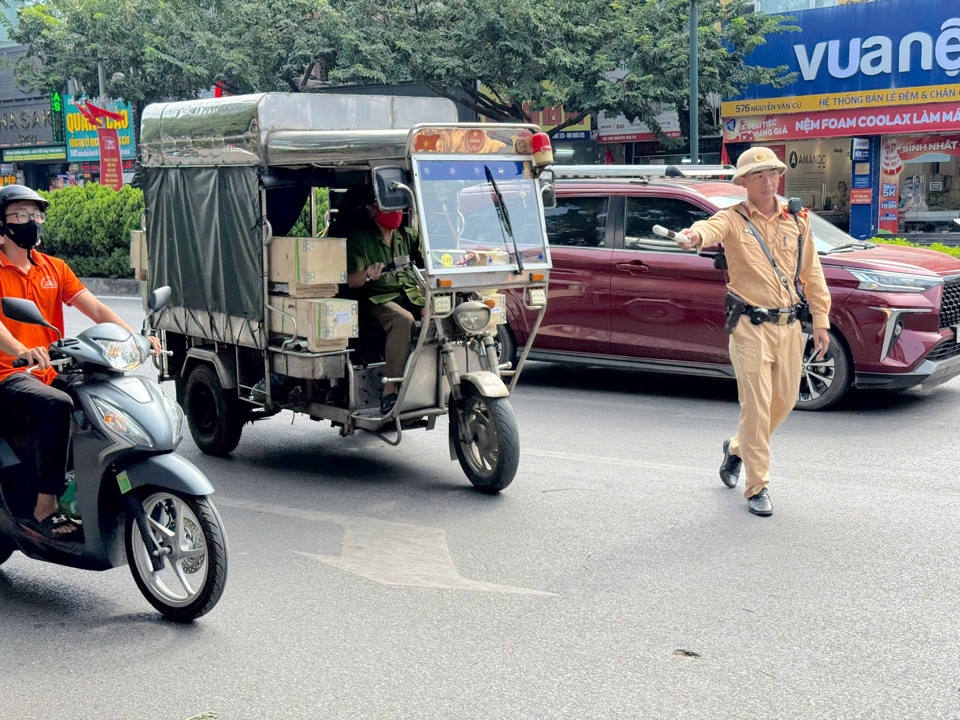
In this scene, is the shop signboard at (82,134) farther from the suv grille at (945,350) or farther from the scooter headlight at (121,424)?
the scooter headlight at (121,424)

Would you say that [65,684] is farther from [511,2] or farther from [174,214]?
[511,2]

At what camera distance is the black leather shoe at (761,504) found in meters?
6.08

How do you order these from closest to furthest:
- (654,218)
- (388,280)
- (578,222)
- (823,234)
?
(388,280)
(823,234)
(654,218)
(578,222)

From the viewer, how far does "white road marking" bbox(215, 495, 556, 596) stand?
516 cm

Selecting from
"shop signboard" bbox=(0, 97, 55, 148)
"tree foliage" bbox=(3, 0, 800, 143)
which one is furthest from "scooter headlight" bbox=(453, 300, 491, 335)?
"shop signboard" bbox=(0, 97, 55, 148)

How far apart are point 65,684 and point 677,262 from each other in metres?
6.38

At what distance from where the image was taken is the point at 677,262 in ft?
30.7

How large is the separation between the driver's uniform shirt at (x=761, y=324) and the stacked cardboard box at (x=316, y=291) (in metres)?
2.12

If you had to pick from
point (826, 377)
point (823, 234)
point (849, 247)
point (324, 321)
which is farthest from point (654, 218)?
point (324, 321)

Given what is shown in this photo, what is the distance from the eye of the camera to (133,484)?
4547 mm

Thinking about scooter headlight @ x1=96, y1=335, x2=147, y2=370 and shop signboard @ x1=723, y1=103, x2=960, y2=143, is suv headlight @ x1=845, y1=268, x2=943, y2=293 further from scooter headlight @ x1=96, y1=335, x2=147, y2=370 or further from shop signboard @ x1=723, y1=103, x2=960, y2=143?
shop signboard @ x1=723, y1=103, x2=960, y2=143

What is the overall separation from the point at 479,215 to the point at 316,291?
109 centimetres

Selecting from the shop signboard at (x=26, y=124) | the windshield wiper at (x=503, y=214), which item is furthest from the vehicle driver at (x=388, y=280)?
the shop signboard at (x=26, y=124)

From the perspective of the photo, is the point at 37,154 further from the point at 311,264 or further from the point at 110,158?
the point at 311,264
